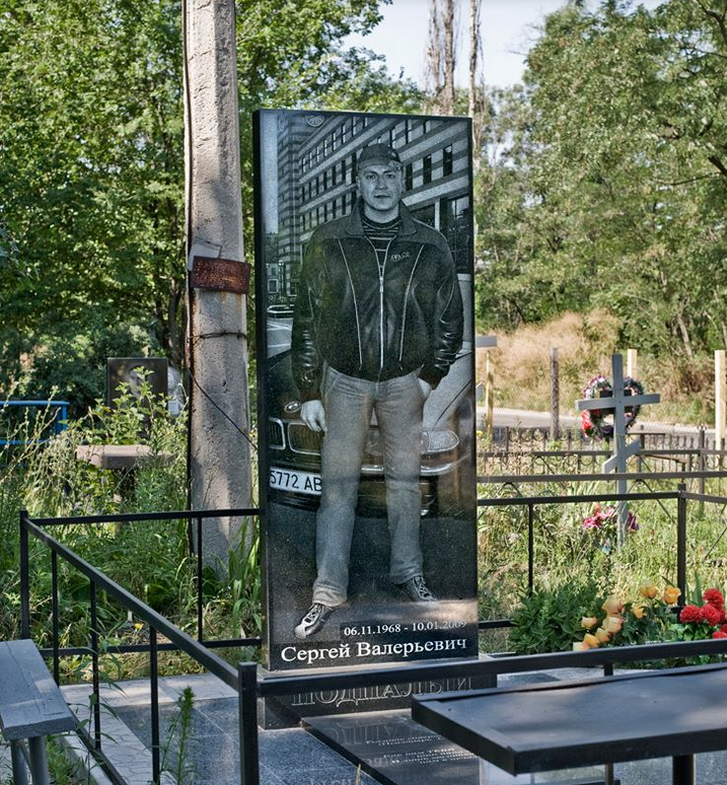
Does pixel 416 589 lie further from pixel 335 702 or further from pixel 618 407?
pixel 618 407

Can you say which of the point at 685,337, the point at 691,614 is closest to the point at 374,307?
the point at 691,614

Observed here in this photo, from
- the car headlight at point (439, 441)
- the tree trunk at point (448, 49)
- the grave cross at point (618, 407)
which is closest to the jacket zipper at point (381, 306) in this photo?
the car headlight at point (439, 441)

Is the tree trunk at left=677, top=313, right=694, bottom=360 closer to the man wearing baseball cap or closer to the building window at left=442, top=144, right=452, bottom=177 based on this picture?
the building window at left=442, top=144, right=452, bottom=177

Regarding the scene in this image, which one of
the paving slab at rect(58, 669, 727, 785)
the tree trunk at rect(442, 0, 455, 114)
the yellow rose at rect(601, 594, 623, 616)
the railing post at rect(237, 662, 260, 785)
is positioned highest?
the tree trunk at rect(442, 0, 455, 114)

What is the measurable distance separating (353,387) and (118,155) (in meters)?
21.9

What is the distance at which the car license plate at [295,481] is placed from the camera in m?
5.54

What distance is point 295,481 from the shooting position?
5566 mm

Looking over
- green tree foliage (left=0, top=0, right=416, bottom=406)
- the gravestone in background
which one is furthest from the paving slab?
green tree foliage (left=0, top=0, right=416, bottom=406)

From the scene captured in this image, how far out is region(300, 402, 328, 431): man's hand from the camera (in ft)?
18.1

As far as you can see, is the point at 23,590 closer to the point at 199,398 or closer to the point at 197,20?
the point at 199,398

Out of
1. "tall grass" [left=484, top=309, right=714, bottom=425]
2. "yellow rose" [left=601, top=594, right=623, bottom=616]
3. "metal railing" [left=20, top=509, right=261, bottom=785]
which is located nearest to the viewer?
"metal railing" [left=20, top=509, right=261, bottom=785]

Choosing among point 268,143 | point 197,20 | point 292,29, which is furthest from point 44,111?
point 268,143

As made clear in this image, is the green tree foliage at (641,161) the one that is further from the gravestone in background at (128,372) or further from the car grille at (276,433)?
the car grille at (276,433)

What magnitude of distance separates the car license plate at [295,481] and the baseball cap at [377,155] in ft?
4.85
